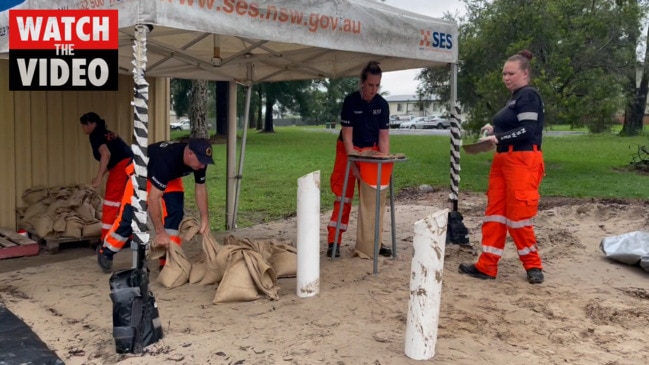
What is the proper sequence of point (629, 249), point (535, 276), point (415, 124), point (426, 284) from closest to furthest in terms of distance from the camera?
1. point (426, 284)
2. point (535, 276)
3. point (629, 249)
4. point (415, 124)

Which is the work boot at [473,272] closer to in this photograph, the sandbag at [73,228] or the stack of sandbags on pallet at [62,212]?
the stack of sandbags on pallet at [62,212]

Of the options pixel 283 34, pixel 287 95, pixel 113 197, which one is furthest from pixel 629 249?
pixel 287 95

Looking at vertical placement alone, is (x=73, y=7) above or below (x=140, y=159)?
above

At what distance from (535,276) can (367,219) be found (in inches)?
65.6

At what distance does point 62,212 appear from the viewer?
23.2 ft

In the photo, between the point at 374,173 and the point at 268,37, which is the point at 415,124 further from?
the point at 268,37

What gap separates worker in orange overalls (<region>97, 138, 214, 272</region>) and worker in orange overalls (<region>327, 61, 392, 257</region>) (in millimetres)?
1494

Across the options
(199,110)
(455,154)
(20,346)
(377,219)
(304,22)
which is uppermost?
(304,22)

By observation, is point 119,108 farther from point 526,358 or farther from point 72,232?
point 526,358

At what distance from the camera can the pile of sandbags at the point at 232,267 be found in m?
4.68

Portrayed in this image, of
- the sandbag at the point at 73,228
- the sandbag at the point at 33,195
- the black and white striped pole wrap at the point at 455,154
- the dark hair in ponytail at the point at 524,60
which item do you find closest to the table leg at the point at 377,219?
the dark hair in ponytail at the point at 524,60

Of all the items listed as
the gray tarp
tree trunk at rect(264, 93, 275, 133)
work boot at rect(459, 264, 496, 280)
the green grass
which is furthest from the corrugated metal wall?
tree trunk at rect(264, 93, 275, 133)

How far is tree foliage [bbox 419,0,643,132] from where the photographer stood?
42.5ft

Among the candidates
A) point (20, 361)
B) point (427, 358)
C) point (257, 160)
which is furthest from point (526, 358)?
point (257, 160)
